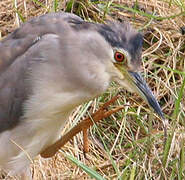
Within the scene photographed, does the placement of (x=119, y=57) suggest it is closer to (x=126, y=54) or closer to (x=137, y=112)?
(x=126, y=54)

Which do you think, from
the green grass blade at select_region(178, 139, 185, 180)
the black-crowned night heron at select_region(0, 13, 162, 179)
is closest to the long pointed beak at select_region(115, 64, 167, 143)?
the black-crowned night heron at select_region(0, 13, 162, 179)

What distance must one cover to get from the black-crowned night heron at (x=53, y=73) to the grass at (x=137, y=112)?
0.24 m

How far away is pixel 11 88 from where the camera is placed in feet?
11.8

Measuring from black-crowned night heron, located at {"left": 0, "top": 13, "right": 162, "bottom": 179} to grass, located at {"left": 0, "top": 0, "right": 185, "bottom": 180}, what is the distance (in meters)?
0.24

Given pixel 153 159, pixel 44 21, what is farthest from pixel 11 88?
pixel 153 159

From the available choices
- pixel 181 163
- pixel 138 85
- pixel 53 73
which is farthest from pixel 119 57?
pixel 181 163

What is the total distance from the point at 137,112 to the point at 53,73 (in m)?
0.96

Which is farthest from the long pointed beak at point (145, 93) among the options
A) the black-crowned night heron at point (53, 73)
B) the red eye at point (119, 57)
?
the red eye at point (119, 57)

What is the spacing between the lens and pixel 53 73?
3443 mm

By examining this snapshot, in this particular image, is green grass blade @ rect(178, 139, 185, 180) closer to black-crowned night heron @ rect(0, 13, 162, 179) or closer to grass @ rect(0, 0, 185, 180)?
grass @ rect(0, 0, 185, 180)

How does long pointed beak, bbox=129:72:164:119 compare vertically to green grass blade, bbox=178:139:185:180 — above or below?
above

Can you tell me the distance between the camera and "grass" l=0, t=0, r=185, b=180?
384 centimetres

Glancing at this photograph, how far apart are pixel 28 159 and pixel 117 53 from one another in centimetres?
92

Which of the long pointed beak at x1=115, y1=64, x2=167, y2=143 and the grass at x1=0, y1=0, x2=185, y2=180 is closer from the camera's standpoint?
the long pointed beak at x1=115, y1=64, x2=167, y2=143
